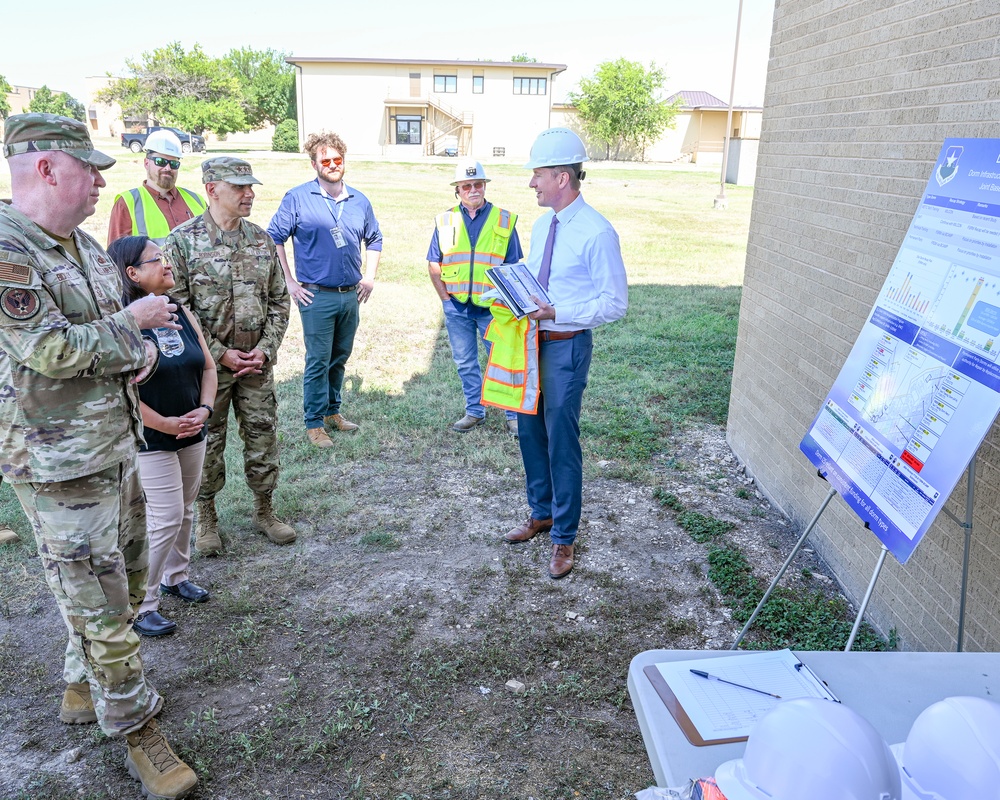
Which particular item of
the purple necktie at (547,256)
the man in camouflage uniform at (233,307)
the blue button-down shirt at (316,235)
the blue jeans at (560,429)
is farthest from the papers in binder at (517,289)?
the blue button-down shirt at (316,235)

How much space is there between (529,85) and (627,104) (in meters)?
8.17

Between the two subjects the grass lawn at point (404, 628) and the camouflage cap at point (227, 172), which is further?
the camouflage cap at point (227, 172)

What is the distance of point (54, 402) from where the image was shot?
2.40 m

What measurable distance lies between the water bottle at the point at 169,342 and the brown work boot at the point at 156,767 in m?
1.42

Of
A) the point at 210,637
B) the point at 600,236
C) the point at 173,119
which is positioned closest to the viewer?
the point at 210,637

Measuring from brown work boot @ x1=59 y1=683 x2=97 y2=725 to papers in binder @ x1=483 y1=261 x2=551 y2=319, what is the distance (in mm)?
2426

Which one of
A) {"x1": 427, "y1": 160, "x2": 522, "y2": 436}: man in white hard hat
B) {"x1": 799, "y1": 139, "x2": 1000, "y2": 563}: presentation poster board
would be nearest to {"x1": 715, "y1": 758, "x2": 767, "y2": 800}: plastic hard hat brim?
{"x1": 799, "y1": 139, "x2": 1000, "y2": 563}: presentation poster board

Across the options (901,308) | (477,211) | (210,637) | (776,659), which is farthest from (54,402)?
(477,211)

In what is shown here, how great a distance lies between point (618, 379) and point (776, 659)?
5.41 metres

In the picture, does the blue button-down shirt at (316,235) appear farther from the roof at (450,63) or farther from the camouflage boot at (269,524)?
the roof at (450,63)

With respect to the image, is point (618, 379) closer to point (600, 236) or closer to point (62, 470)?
point (600, 236)

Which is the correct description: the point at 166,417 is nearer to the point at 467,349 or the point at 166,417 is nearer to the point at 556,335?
the point at 556,335

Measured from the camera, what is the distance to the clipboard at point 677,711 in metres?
1.64

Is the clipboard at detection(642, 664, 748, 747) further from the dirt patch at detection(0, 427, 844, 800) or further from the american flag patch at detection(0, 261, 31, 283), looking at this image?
the american flag patch at detection(0, 261, 31, 283)
